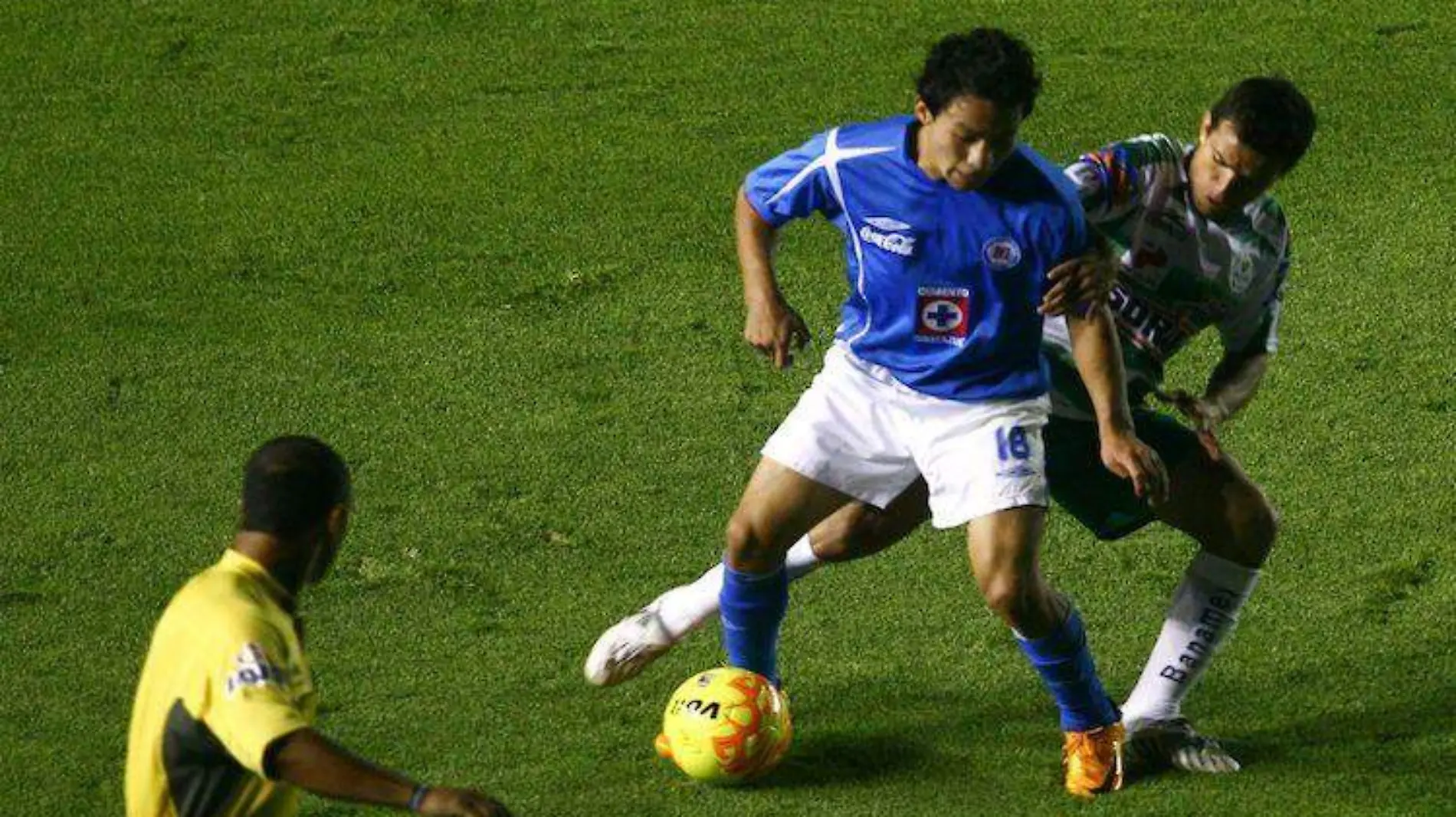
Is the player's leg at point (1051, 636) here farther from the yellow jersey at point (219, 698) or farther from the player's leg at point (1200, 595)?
the yellow jersey at point (219, 698)

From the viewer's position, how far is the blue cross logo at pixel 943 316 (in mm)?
5980

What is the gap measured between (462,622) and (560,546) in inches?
20.5

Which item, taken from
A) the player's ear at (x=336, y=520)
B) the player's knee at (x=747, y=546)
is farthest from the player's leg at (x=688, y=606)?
the player's ear at (x=336, y=520)

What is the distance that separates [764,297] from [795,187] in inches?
10.9

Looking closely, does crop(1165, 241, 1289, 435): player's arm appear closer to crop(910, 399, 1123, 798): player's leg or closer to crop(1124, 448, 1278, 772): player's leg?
crop(1124, 448, 1278, 772): player's leg

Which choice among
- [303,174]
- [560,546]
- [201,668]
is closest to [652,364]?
[560,546]

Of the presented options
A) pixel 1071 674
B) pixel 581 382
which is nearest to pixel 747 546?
pixel 1071 674

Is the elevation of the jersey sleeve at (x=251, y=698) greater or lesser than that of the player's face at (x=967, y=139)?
lesser

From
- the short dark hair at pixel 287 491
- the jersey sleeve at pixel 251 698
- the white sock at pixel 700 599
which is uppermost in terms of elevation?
the short dark hair at pixel 287 491

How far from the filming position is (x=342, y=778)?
14.3 ft

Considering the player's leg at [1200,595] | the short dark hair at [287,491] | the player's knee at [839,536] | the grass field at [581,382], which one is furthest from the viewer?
the grass field at [581,382]

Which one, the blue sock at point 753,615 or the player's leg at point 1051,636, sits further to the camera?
the blue sock at point 753,615

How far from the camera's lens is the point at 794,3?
11172mm

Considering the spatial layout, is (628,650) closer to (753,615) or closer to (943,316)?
(753,615)
